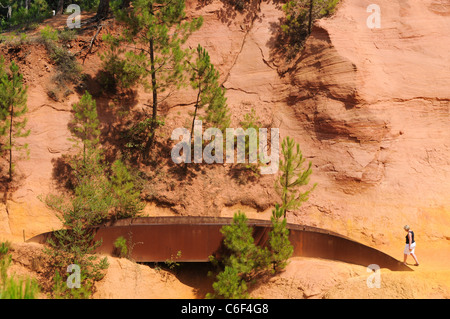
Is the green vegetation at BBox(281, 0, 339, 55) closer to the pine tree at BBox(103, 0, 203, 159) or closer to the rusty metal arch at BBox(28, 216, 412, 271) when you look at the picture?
the pine tree at BBox(103, 0, 203, 159)

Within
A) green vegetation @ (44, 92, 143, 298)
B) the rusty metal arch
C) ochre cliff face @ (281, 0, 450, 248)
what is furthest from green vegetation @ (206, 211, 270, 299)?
ochre cliff face @ (281, 0, 450, 248)

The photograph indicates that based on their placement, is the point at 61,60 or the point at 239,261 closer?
the point at 239,261

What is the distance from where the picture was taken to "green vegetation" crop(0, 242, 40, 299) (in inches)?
314

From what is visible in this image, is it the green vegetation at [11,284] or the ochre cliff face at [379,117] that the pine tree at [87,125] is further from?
the ochre cliff face at [379,117]

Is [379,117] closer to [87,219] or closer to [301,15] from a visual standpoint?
[301,15]

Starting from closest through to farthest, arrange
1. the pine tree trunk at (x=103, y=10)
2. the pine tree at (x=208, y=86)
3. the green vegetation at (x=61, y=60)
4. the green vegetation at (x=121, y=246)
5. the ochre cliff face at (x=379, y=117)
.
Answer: the green vegetation at (x=121, y=246) < the pine tree at (x=208, y=86) < the ochre cliff face at (x=379, y=117) < the green vegetation at (x=61, y=60) < the pine tree trunk at (x=103, y=10)

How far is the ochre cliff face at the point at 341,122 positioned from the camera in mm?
17484

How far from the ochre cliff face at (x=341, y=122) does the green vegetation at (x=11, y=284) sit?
4.00m

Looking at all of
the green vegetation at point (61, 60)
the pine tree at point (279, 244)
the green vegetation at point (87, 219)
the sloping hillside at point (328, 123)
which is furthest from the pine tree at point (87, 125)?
the pine tree at point (279, 244)

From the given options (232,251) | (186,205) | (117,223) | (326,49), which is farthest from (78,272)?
(326,49)

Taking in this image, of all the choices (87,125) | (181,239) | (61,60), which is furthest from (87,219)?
(61,60)

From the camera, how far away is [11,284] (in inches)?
318

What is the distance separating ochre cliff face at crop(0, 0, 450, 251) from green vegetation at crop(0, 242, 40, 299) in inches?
157

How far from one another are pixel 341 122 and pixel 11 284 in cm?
1528
